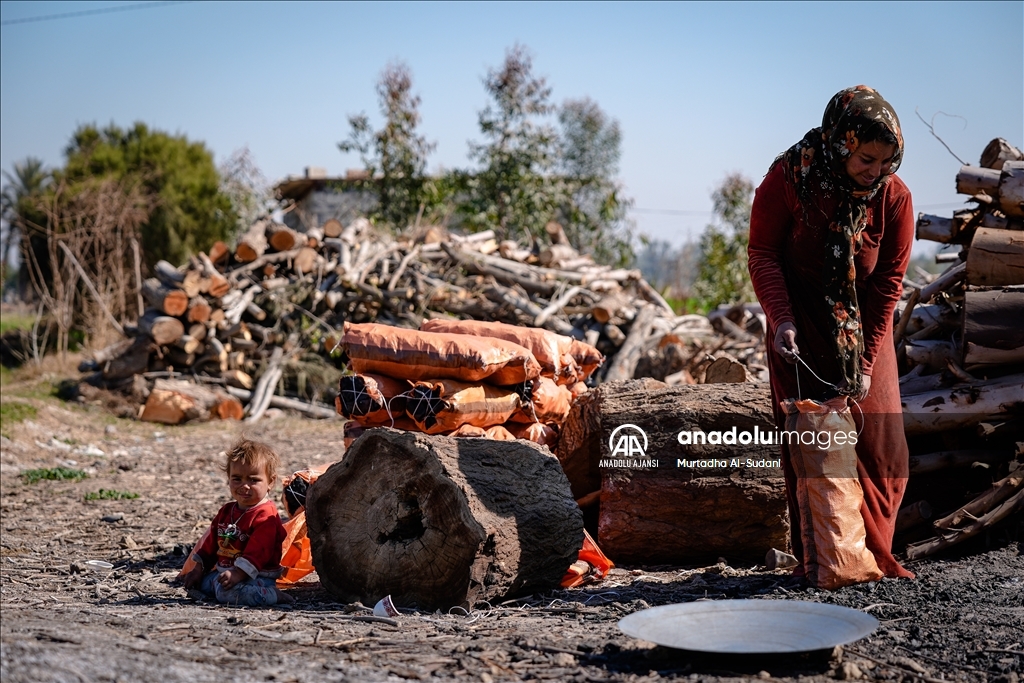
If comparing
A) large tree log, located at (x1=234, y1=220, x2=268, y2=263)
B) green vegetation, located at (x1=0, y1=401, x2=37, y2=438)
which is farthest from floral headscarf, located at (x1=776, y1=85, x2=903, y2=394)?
large tree log, located at (x1=234, y1=220, x2=268, y2=263)

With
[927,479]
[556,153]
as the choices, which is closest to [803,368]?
[927,479]

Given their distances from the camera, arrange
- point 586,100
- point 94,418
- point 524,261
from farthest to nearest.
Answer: point 586,100
point 524,261
point 94,418

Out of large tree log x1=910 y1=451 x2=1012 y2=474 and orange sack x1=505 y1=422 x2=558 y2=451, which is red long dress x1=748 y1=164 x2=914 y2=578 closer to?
large tree log x1=910 y1=451 x2=1012 y2=474

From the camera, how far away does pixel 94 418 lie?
11266 millimetres

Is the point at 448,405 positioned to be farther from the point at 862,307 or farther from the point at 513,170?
the point at 513,170

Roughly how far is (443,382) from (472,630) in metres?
1.92

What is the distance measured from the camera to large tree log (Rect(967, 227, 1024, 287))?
5.16 meters

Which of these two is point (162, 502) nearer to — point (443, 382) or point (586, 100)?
point (443, 382)

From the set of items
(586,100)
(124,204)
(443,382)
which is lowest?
(443,382)

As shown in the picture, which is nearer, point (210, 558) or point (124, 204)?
point (210, 558)

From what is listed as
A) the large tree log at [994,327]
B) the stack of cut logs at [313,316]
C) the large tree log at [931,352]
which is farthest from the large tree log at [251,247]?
the large tree log at [994,327]

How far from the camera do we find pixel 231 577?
13.8 feet

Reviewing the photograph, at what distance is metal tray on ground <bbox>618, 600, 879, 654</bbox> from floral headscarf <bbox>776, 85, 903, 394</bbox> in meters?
1.28
